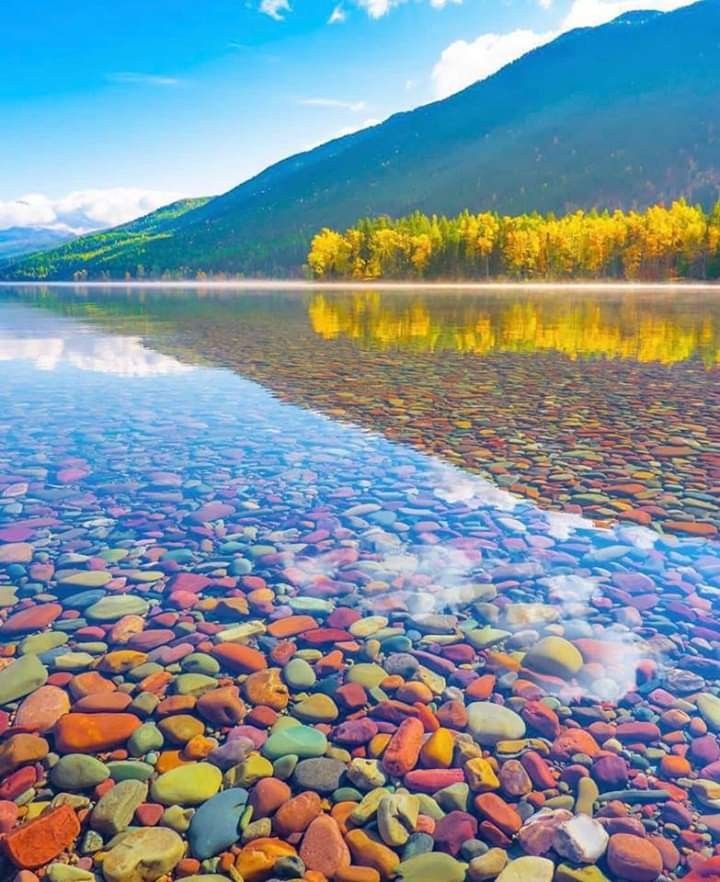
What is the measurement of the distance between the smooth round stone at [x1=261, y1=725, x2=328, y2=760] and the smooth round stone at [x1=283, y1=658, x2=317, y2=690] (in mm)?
582

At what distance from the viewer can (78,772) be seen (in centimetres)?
468

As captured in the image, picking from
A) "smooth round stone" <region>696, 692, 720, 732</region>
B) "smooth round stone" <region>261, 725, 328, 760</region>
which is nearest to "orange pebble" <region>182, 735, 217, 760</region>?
"smooth round stone" <region>261, 725, 328, 760</region>

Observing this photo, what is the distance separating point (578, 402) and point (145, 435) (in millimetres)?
10545

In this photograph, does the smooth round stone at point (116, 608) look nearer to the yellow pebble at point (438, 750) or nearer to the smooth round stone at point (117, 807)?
the smooth round stone at point (117, 807)

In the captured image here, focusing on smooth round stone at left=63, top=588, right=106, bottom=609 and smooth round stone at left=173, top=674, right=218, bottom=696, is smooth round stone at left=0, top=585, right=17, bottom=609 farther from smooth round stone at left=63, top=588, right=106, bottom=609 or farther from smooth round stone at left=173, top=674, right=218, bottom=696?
smooth round stone at left=173, top=674, right=218, bottom=696

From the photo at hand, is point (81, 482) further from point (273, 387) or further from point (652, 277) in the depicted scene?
point (652, 277)

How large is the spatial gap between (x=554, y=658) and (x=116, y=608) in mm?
4231

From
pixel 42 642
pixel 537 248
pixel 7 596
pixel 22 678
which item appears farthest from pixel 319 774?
pixel 537 248

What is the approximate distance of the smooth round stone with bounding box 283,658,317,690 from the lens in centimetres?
579

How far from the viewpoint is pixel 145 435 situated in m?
14.9

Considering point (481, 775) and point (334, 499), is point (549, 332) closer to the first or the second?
point (334, 499)

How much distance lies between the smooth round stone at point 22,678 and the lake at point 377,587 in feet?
0.07

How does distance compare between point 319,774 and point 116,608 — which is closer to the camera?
point 319,774

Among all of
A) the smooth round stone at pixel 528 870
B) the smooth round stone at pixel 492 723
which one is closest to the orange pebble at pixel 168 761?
the smooth round stone at pixel 492 723
